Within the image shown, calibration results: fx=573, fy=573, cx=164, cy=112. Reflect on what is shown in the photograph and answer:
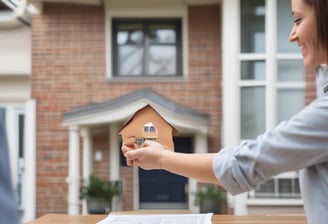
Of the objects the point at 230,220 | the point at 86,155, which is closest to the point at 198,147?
the point at 86,155

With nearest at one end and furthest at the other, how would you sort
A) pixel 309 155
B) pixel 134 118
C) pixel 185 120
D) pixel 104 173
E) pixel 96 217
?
1. pixel 309 155
2. pixel 134 118
3. pixel 96 217
4. pixel 185 120
5. pixel 104 173

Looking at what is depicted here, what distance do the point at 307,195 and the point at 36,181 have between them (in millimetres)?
6622

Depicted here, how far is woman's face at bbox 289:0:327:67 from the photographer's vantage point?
80 cm

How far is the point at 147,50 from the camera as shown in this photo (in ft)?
23.5

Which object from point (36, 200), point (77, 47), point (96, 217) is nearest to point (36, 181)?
point (36, 200)

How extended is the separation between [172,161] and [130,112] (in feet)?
18.8

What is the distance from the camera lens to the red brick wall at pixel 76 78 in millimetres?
7059

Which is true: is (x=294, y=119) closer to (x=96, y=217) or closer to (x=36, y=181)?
(x=96, y=217)

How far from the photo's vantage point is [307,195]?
0.81m

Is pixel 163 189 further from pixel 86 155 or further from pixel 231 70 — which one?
pixel 231 70

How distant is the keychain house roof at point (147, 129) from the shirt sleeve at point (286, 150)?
7.9 inches

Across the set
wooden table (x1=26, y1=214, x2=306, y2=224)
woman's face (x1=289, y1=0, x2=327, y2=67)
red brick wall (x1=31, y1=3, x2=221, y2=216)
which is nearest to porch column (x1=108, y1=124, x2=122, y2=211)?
red brick wall (x1=31, y1=3, x2=221, y2=216)

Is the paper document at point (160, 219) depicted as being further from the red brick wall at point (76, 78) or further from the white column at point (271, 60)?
the red brick wall at point (76, 78)

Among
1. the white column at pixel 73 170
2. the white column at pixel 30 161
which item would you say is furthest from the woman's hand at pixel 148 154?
the white column at pixel 30 161
